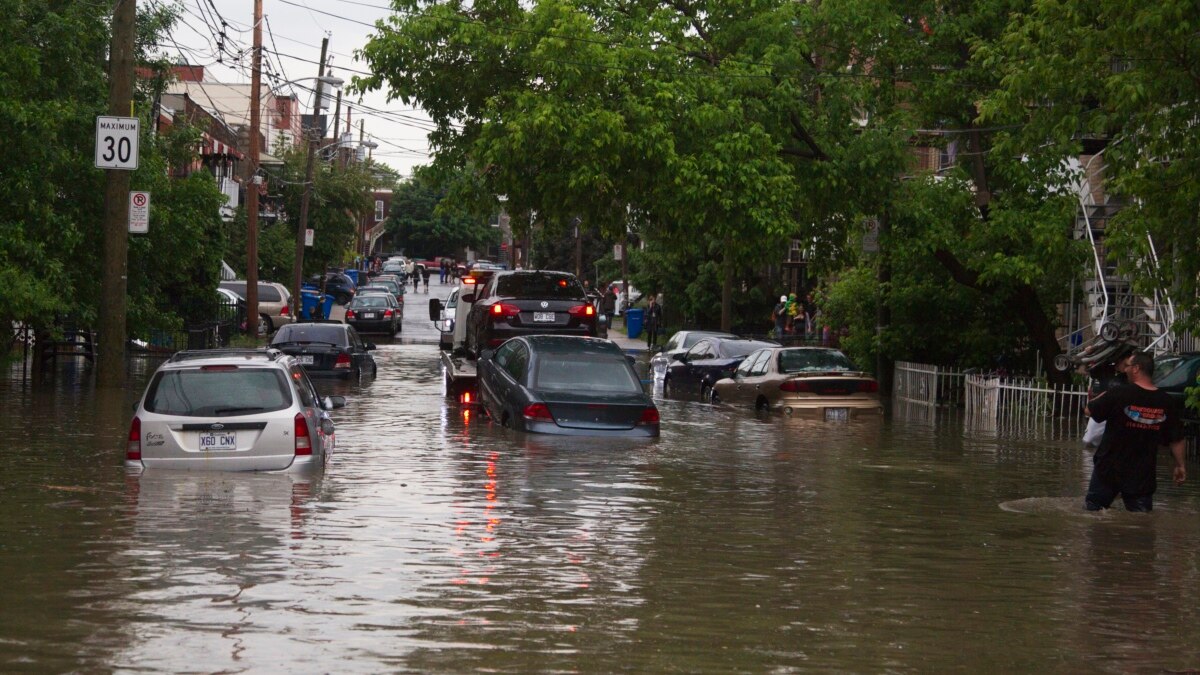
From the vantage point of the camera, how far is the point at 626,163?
28500 millimetres

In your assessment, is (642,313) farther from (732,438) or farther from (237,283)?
(732,438)

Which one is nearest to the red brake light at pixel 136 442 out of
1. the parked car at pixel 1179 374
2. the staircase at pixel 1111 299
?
the parked car at pixel 1179 374

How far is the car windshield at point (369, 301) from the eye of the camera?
183 ft

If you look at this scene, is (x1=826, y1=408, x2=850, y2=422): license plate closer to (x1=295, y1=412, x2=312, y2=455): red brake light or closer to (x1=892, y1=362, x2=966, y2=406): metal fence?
(x1=892, y1=362, x2=966, y2=406): metal fence

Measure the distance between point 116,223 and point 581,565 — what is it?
55.4ft

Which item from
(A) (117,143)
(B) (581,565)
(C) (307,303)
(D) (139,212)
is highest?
(A) (117,143)

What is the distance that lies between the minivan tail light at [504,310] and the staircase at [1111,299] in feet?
31.2

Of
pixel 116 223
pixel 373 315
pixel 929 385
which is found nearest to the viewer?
pixel 116 223

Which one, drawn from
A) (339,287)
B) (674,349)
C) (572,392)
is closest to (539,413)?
(572,392)

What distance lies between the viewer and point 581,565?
10.7 m

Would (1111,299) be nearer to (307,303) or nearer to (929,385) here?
(929,385)

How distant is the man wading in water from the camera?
12.9 m

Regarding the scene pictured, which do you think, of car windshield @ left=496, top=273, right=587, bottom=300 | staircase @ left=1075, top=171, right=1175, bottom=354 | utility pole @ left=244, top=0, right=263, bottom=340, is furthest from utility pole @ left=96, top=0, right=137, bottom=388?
utility pole @ left=244, top=0, right=263, bottom=340

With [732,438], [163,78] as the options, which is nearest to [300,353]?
[163,78]
